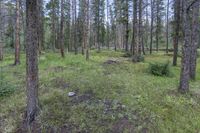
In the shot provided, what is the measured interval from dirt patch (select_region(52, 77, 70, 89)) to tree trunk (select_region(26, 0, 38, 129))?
7.83ft

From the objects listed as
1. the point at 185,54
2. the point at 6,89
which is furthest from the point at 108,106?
the point at 6,89

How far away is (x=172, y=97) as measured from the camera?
9031 mm

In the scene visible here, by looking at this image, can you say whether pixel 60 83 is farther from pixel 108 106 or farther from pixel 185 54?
pixel 185 54

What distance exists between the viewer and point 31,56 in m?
7.91

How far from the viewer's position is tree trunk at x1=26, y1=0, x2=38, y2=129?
7687 millimetres

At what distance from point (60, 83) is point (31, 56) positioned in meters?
3.39

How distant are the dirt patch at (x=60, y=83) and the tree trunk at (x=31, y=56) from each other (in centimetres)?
239

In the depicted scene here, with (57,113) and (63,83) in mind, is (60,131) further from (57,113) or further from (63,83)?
(63,83)

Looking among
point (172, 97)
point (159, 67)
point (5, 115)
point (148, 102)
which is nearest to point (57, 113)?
point (5, 115)

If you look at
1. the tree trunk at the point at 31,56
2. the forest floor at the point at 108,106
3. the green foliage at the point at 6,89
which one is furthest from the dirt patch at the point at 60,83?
the tree trunk at the point at 31,56

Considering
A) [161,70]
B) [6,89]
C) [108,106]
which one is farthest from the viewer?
[161,70]

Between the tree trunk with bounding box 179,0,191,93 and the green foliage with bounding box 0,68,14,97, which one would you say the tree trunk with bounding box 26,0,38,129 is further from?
the tree trunk with bounding box 179,0,191,93

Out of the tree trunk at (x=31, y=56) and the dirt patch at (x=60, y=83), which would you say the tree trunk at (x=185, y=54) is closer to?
the dirt patch at (x=60, y=83)

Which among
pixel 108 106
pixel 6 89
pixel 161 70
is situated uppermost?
pixel 161 70
